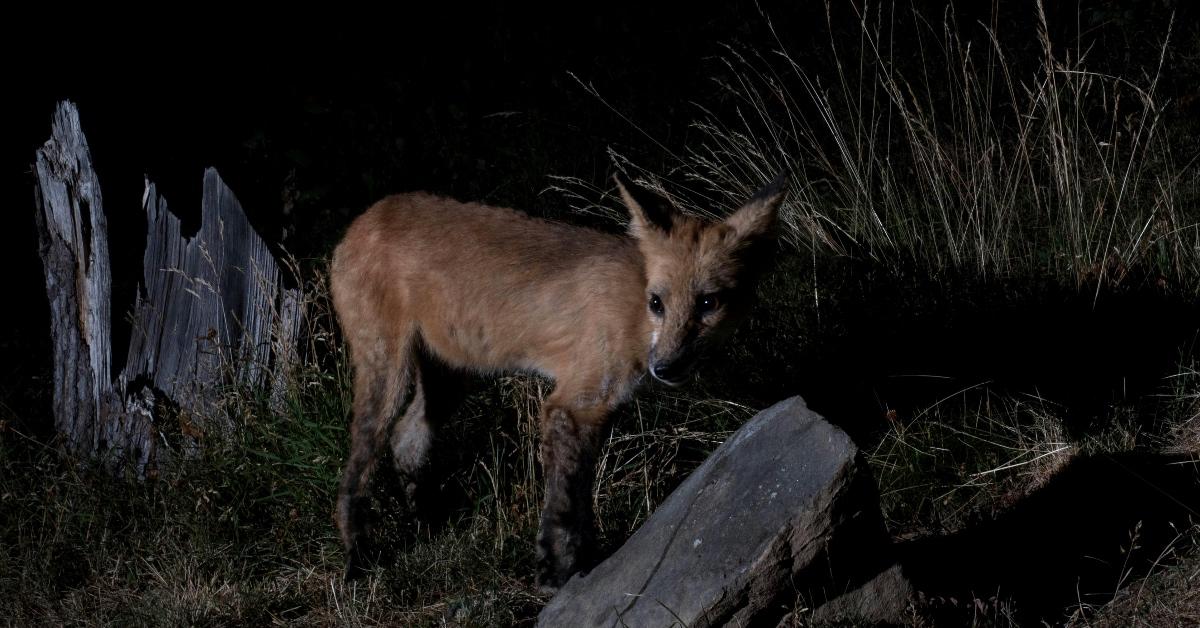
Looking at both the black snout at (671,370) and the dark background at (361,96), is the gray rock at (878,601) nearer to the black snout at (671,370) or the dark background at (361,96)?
the black snout at (671,370)

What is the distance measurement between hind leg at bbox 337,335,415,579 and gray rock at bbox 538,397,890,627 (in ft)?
4.08

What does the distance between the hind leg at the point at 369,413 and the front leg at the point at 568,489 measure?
34.4 inches

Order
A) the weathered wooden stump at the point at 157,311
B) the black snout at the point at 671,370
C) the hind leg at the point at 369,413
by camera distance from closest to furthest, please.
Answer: the black snout at the point at 671,370
the hind leg at the point at 369,413
the weathered wooden stump at the point at 157,311

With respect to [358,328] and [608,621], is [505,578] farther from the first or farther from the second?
[358,328]

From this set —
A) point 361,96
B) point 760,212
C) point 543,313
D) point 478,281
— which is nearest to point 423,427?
point 478,281

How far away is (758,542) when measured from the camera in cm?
373

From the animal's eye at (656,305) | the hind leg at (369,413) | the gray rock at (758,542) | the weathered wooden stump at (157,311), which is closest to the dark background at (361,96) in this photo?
the weathered wooden stump at (157,311)

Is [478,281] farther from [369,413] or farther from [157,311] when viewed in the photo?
[157,311]

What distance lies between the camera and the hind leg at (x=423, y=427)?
532 cm

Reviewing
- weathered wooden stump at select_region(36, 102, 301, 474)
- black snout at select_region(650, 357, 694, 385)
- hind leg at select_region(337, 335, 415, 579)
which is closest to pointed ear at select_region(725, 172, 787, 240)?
black snout at select_region(650, 357, 694, 385)

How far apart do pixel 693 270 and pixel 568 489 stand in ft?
3.58

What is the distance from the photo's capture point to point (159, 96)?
548cm

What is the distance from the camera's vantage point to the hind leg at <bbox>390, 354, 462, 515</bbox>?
17.5ft

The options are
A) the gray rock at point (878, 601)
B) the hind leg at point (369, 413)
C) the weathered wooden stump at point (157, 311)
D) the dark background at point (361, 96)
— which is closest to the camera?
the gray rock at point (878, 601)
